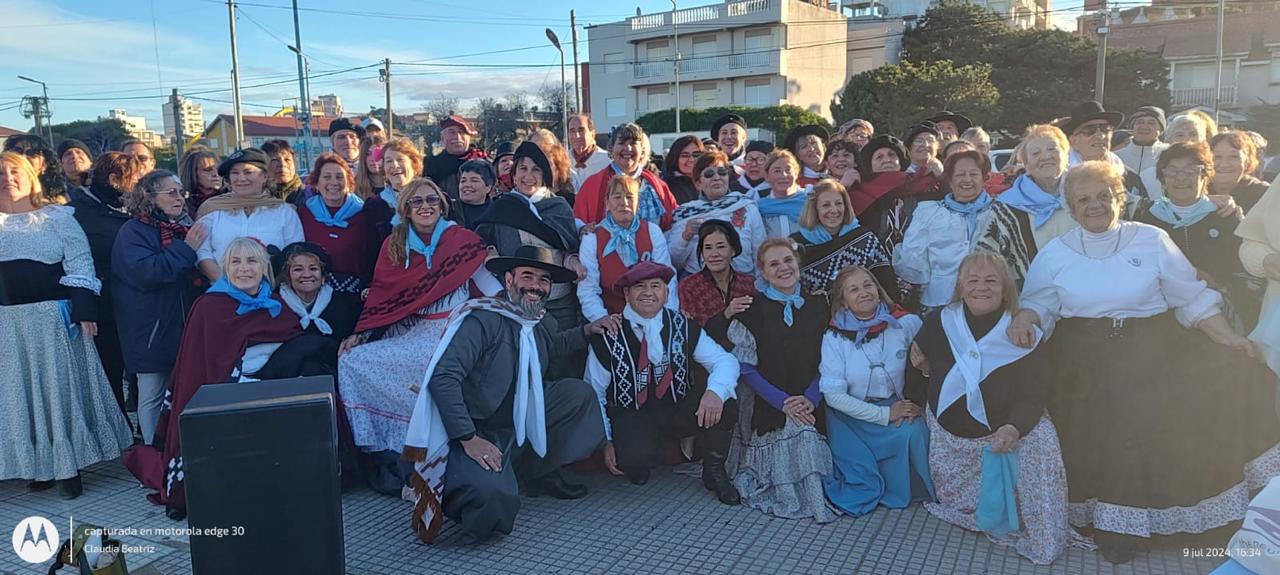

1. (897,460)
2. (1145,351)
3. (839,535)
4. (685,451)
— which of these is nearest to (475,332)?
(685,451)

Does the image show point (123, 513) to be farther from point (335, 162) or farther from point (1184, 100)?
point (1184, 100)

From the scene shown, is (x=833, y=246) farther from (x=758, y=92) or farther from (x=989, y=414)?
(x=758, y=92)

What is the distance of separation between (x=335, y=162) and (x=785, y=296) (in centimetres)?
310

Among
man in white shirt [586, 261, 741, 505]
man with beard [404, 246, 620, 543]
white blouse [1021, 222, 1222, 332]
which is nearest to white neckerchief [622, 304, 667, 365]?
man in white shirt [586, 261, 741, 505]

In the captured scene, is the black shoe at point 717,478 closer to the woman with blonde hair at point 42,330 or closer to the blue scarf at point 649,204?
the blue scarf at point 649,204

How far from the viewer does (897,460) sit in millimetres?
4148

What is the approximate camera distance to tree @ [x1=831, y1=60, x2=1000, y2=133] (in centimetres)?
2858

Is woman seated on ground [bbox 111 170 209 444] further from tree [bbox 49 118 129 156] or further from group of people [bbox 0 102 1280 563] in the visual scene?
tree [bbox 49 118 129 156]

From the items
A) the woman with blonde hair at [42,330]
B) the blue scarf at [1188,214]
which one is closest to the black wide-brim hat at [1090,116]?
the blue scarf at [1188,214]

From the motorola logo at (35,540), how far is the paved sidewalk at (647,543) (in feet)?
0.17

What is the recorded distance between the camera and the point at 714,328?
4.52m

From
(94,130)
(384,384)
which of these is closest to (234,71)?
(384,384)

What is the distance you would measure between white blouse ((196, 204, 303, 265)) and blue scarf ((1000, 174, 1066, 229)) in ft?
14.2

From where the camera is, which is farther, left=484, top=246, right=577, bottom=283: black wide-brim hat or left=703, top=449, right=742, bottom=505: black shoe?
left=703, top=449, right=742, bottom=505: black shoe
